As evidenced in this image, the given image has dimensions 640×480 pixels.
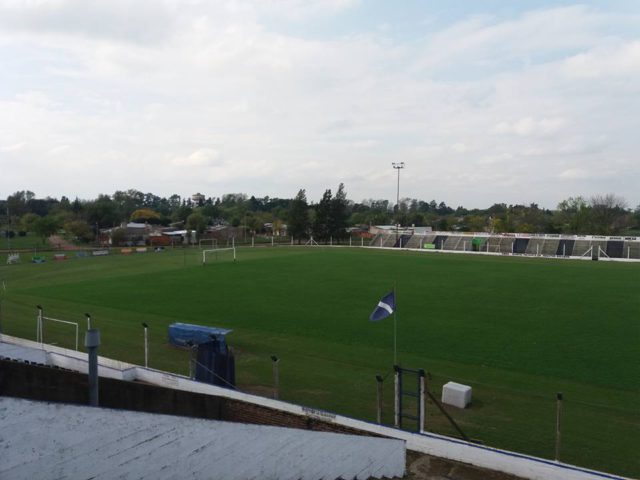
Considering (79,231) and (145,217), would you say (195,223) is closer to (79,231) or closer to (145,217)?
(79,231)

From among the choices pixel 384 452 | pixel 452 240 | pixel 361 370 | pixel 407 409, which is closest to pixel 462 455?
pixel 384 452

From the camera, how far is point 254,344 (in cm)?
1761

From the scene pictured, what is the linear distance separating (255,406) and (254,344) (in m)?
8.90

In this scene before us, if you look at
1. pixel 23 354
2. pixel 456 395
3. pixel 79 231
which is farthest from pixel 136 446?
pixel 79 231

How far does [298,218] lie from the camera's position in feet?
275

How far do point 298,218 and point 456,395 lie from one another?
7297cm

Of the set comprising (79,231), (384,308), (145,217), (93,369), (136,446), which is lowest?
(79,231)

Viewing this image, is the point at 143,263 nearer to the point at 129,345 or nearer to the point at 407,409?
the point at 129,345

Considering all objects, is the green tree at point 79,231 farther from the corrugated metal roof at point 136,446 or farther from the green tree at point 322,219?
the corrugated metal roof at point 136,446

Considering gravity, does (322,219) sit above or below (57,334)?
above

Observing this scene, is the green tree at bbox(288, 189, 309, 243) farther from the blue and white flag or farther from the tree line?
the blue and white flag

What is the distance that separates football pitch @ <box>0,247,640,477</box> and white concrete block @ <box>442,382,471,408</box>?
28 cm

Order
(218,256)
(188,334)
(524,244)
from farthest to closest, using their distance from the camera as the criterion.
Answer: (524,244), (218,256), (188,334)

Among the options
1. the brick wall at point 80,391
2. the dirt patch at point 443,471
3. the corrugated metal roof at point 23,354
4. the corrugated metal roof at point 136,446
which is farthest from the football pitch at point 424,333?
the brick wall at point 80,391
